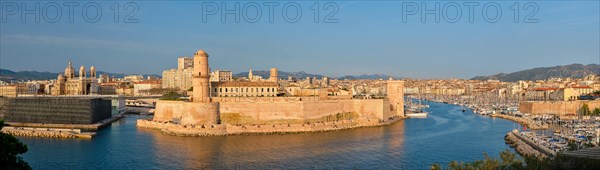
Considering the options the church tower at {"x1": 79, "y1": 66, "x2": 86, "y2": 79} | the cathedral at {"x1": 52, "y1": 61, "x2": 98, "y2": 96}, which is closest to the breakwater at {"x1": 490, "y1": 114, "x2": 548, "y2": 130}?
the cathedral at {"x1": 52, "y1": 61, "x2": 98, "y2": 96}

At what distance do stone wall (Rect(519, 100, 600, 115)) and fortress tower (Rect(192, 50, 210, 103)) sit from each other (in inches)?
1042

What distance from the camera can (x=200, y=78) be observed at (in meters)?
25.6

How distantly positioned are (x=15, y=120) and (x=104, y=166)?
1555cm

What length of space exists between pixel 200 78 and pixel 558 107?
28285 millimetres

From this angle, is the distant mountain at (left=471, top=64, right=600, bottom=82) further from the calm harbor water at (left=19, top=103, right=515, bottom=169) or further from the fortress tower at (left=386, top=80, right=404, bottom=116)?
the calm harbor water at (left=19, top=103, right=515, bottom=169)

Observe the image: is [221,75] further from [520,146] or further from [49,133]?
[520,146]

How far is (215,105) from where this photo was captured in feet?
83.0

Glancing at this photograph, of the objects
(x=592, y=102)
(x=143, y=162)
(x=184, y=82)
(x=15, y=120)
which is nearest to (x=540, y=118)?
(x=592, y=102)

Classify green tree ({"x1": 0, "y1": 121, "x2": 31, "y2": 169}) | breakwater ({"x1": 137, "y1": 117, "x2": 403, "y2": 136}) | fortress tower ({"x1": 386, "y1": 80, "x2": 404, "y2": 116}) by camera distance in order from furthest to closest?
fortress tower ({"x1": 386, "y1": 80, "x2": 404, "y2": 116}) < breakwater ({"x1": 137, "y1": 117, "x2": 403, "y2": 136}) < green tree ({"x1": 0, "y1": 121, "x2": 31, "y2": 169})

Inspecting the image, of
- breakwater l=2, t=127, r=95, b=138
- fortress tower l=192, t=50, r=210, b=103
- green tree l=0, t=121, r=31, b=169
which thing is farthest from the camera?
fortress tower l=192, t=50, r=210, b=103

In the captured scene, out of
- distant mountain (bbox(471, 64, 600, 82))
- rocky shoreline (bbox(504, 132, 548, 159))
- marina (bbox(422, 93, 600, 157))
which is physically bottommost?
rocky shoreline (bbox(504, 132, 548, 159))

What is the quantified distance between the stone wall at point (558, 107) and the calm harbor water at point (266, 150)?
51.6ft

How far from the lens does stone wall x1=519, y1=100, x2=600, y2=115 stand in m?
38.9

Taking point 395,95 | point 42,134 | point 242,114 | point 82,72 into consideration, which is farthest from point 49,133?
point 82,72
